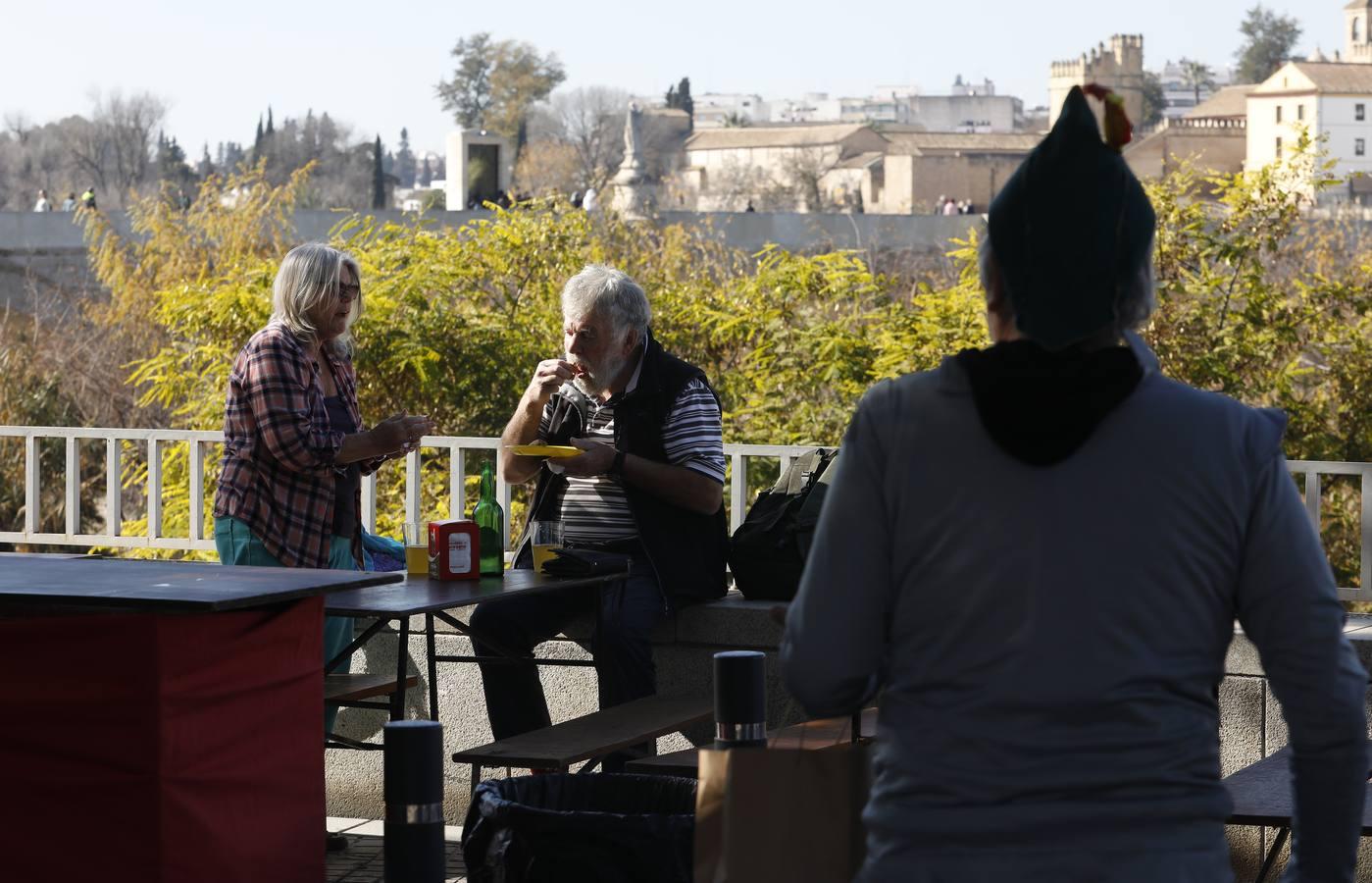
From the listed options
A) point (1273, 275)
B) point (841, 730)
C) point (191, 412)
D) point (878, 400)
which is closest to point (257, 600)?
point (841, 730)

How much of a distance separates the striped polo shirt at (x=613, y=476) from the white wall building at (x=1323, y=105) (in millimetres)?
105014

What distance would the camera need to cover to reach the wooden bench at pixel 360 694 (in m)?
Result: 4.53

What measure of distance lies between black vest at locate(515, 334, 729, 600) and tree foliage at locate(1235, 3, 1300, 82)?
15995cm

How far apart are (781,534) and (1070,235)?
10.9 feet

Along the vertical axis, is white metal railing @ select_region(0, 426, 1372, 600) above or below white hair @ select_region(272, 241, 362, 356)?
below

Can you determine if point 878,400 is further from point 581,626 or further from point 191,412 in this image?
point 191,412

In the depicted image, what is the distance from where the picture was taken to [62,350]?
55.4ft

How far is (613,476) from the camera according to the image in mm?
4801

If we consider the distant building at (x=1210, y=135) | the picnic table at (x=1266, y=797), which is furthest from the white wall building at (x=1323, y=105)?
the picnic table at (x=1266, y=797)

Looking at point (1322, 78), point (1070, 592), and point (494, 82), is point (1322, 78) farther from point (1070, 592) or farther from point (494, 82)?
point (1070, 592)

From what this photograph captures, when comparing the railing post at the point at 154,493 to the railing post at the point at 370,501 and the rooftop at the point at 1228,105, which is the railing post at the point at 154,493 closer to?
the railing post at the point at 370,501

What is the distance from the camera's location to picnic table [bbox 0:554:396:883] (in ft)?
10.9

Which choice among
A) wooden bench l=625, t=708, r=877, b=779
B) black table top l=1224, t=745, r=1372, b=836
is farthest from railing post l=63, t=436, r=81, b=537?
black table top l=1224, t=745, r=1372, b=836

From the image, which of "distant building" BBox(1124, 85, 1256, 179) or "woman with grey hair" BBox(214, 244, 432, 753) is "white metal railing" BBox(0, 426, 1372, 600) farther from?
"distant building" BBox(1124, 85, 1256, 179)
